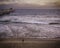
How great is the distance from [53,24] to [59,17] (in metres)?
0.10

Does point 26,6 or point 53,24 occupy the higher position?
point 26,6

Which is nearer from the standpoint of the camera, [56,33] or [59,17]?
[56,33]

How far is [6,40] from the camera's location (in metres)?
0.88

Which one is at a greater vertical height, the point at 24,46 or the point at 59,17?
the point at 59,17

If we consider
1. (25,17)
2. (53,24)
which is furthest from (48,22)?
(25,17)

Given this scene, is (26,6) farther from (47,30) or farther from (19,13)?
(47,30)

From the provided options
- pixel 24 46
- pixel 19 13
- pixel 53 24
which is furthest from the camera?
pixel 19 13

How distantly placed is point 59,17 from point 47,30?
0.61ft

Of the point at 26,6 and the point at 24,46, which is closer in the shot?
the point at 24,46

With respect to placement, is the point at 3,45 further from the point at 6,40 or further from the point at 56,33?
the point at 56,33

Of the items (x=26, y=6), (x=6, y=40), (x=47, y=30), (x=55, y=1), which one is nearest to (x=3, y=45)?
(x=6, y=40)

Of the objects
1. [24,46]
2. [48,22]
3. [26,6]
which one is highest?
[26,6]

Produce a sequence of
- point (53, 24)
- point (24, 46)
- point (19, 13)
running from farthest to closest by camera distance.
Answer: point (19, 13)
point (53, 24)
point (24, 46)

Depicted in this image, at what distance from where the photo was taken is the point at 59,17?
1.06 m
